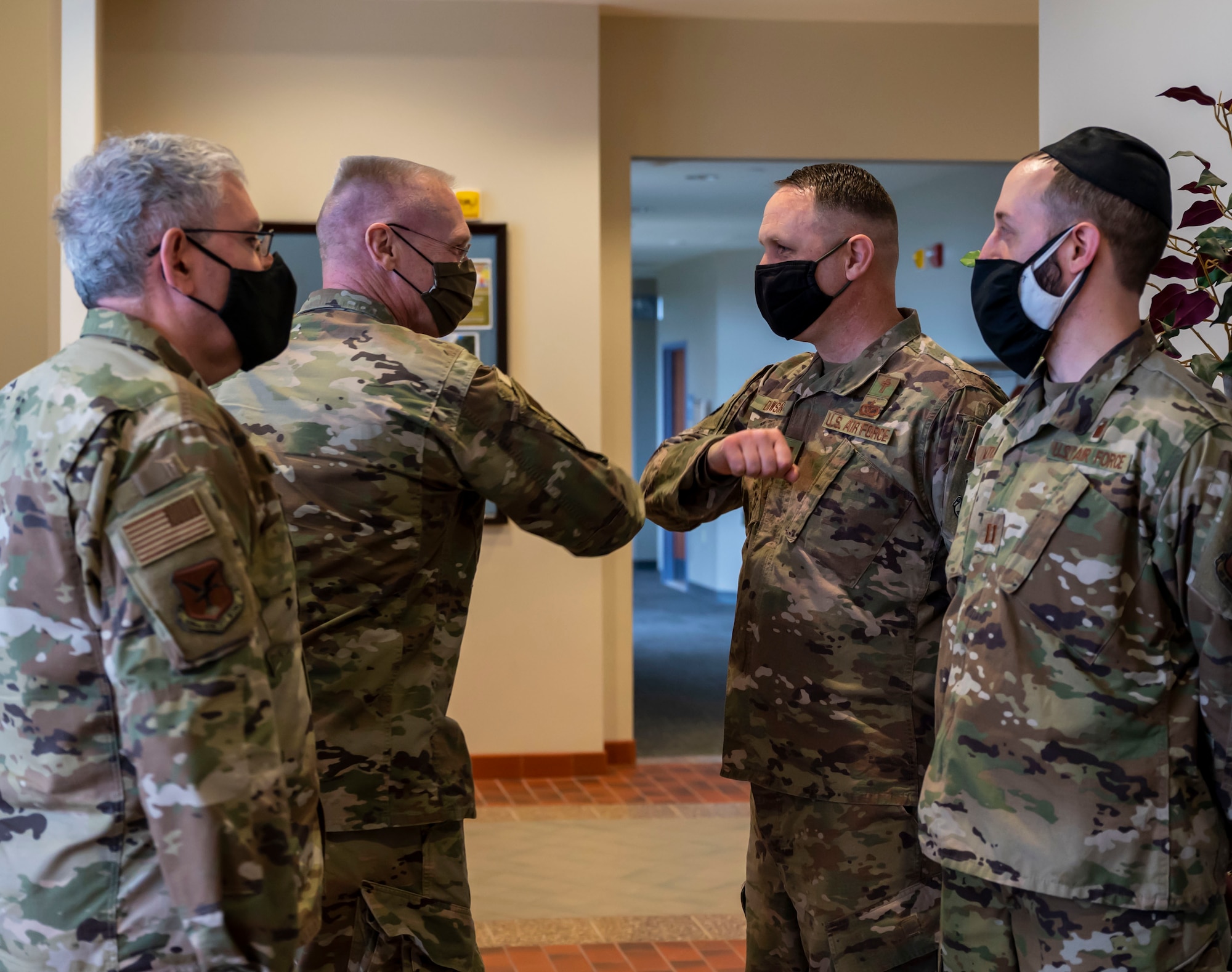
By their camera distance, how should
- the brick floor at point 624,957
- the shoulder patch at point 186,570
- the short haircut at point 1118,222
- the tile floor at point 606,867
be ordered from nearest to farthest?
the shoulder patch at point 186,570
the short haircut at point 1118,222
the brick floor at point 624,957
the tile floor at point 606,867

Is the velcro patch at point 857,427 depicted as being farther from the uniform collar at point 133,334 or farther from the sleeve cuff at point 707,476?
the uniform collar at point 133,334

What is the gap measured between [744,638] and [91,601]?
51.9 inches

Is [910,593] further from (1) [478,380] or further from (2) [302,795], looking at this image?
(2) [302,795]

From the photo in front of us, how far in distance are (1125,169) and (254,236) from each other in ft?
4.04

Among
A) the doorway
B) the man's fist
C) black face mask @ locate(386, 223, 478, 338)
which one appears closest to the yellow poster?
black face mask @ locate(386, 223, 478, 338)

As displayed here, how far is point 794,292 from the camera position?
7.39 feet

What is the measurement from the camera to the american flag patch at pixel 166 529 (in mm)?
1217

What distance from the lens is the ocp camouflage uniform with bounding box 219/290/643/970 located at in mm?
1812


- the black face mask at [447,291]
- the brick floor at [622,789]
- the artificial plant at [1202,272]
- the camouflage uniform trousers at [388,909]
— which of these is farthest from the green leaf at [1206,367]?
the brick floor at [622,789]

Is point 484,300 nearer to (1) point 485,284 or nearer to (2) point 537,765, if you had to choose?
(1) point 485,284

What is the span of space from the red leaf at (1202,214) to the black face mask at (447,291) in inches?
54.1

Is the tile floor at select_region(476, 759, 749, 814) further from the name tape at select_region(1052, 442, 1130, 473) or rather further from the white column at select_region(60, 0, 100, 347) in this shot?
the name tape at select_region(1052, 442, 1130, 473)

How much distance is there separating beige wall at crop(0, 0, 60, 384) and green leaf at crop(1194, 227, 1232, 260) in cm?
262

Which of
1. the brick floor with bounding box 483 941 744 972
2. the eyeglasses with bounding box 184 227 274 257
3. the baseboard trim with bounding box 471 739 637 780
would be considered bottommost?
the baseboard trim with bounding box 471 739 637 780
